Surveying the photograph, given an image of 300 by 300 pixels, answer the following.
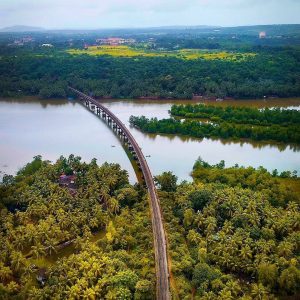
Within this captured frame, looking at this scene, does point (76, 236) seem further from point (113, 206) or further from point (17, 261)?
point (17, 261)

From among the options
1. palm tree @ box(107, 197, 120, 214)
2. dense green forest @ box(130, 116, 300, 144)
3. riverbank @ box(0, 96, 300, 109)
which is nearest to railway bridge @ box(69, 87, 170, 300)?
palm tree @ box(107, 197, 120, 214)

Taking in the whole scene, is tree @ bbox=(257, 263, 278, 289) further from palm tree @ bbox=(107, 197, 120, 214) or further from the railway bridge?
palm tree @ bbox=(107, 197, 120, 214)

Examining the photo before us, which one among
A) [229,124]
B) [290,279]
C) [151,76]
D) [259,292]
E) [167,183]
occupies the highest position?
[151,76]

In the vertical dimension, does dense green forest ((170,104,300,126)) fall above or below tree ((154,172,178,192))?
above

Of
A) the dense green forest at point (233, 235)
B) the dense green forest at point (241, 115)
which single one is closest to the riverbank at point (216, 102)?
the dense green forest at point (241, 115)

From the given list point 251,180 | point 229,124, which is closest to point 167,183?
point 251,180

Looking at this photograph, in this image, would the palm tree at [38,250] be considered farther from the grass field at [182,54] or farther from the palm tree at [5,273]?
the grass field at [182,54]

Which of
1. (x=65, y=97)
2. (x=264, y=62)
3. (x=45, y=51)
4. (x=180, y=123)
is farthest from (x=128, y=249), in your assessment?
(x=45, y=51)
